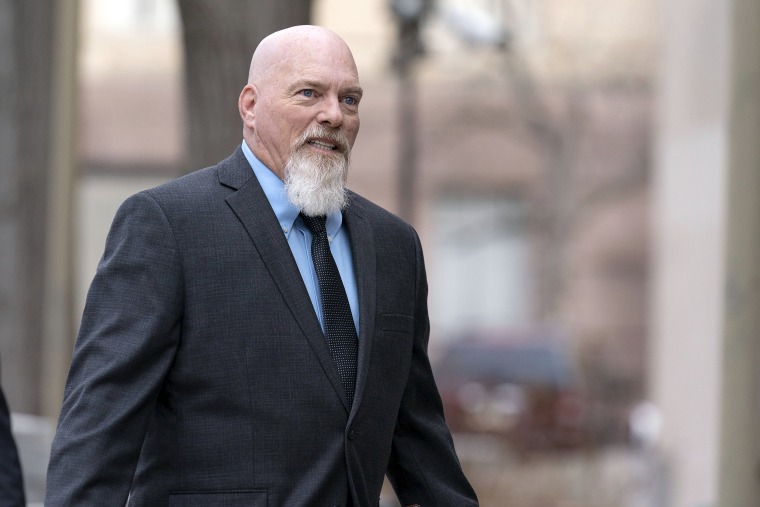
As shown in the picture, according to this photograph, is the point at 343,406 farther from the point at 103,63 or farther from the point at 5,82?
the point at 103,63

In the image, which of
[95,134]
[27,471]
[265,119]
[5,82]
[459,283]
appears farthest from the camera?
[459,283]

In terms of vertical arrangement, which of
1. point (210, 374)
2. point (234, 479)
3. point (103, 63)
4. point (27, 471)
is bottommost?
point (27, 471)

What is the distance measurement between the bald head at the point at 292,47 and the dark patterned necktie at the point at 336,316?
0.36m

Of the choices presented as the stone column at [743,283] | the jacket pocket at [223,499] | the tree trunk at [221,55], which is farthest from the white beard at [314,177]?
the tree trunk at [221,55]

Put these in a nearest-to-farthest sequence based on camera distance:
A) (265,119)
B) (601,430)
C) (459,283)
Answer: (265,119), (601,430), (459,283)

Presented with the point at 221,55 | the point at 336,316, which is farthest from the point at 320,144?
the point at 221,55

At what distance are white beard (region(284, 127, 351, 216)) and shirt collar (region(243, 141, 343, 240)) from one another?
0.04 m

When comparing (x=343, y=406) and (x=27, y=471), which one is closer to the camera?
(x=343, y=406)

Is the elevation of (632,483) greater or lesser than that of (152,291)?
lesser

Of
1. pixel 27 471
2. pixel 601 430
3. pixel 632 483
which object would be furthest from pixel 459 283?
pixel 27 471

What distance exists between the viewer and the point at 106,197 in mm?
26812

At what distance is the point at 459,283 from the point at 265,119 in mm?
25481

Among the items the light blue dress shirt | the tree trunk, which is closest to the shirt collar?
the light blue dress shirt

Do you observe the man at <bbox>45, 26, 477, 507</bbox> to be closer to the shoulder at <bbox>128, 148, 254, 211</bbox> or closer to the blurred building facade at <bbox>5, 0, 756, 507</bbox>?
the shoulder at <bbox>128, 148, 254, 211</bbox>
